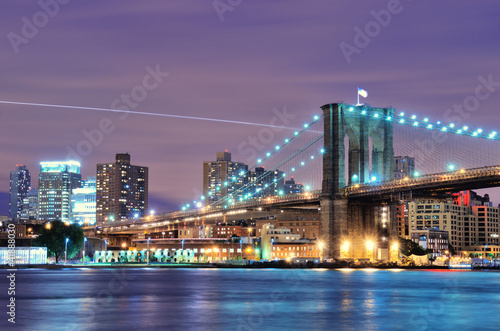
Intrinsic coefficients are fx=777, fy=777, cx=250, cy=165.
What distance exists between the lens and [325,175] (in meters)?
108

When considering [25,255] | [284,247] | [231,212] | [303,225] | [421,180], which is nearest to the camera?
[421,180]

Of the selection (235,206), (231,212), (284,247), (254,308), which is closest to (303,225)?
(284,247)

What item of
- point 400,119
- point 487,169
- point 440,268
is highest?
point 400,119

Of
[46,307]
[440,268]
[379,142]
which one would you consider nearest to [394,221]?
[379,142]

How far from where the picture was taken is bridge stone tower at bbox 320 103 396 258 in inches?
4176

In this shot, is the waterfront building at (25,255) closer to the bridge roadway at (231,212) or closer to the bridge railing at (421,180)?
the bridge roadway at (231,212)

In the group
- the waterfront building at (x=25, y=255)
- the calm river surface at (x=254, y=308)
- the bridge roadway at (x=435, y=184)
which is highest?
the bridge roadway at (x=435, y=184)

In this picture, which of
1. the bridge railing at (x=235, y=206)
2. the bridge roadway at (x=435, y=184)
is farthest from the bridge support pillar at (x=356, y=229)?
the bridge railing at (x=235, y=206)

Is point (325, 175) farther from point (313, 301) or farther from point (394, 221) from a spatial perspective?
point (313, 301)

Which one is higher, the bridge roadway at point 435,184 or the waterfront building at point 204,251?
the bridge roadway at point 435,184

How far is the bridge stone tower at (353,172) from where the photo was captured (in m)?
106

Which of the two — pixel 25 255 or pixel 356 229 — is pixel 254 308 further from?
pixel 25 255

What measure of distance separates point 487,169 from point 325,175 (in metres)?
25.5

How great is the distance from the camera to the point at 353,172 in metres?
111
